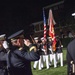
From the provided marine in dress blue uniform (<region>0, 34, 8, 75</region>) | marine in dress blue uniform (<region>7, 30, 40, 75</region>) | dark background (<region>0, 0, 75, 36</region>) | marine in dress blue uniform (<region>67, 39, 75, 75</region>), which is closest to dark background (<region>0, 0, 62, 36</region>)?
dark background (<region>0, 0, 75, 36</region>)

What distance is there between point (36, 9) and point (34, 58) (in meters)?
42.8

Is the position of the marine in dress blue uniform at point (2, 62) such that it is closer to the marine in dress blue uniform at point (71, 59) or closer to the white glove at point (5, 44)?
the white glove at point (5, 44)

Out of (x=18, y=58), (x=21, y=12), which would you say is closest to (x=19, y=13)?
(x=21, y=12)

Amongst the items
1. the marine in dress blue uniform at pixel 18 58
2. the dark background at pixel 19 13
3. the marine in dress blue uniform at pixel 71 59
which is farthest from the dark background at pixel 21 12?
the marine in dress blue uniform at pixel 71 59

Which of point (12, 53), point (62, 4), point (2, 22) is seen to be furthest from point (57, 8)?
point (12, 53)

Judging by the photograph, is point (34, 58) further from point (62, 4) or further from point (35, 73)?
point (62, 4)

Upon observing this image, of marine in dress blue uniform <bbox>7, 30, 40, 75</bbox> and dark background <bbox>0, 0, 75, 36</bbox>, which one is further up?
dark background <bbox>0, 0, 75, 36</bbox>

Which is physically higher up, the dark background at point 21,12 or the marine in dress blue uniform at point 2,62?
the dark background at point 21,12

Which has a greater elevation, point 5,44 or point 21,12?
point 21,12

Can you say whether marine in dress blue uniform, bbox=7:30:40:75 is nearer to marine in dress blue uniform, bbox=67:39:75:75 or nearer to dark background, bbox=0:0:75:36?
marine in dress blue uniform, bbox=67:39:75:75

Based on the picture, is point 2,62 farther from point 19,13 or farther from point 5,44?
point 19,13

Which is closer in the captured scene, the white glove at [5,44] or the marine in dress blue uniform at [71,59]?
the marine in dress blue uniform at [71,59]

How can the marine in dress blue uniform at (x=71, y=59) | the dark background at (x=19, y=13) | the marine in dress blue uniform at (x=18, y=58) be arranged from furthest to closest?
the dark background at (x=19, y=13) → the marine in dress blue uniform at (x=18, y=58) → the marine in dress blue uniform at (x=71, y=59)

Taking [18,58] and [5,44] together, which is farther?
[5,44]
